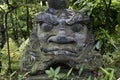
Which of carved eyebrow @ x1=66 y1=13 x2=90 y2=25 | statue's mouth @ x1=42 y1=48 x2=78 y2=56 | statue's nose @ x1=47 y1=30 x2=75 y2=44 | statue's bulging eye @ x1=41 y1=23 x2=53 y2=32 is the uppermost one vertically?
carved eyebrow @ x1=66 y1=13 x2=90 y2=25

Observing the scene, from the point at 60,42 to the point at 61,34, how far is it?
0.38ft

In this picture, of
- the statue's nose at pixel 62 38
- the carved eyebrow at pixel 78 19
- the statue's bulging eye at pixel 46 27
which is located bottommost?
the statue's nose at pixel 62 38

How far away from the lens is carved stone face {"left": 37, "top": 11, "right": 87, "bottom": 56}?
15.5ft

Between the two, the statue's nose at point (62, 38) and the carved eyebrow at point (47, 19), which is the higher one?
the carved eyebrow at point (47, 19)

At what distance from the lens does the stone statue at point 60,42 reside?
4746 mm

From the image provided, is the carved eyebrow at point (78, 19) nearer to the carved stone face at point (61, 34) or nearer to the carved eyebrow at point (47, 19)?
the carved stone face at point (61, 34)

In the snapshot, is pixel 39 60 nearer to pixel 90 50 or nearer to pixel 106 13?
pixel 90 50

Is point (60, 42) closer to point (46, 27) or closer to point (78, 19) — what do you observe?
point (46, 27)

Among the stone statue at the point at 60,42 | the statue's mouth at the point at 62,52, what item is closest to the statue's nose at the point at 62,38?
the stone statue at the point at 60,42

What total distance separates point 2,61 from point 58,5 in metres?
2.45

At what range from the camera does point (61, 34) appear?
471cm

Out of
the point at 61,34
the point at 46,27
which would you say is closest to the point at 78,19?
the point at 61,34

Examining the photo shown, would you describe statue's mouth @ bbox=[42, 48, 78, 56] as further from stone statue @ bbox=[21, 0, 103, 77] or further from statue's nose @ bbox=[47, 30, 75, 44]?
statue's nose @ bbox=[47, 30, 75, 44]

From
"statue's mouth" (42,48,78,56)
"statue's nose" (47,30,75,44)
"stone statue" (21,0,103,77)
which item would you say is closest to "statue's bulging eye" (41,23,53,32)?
"stone statue" (21,0,103,77)
